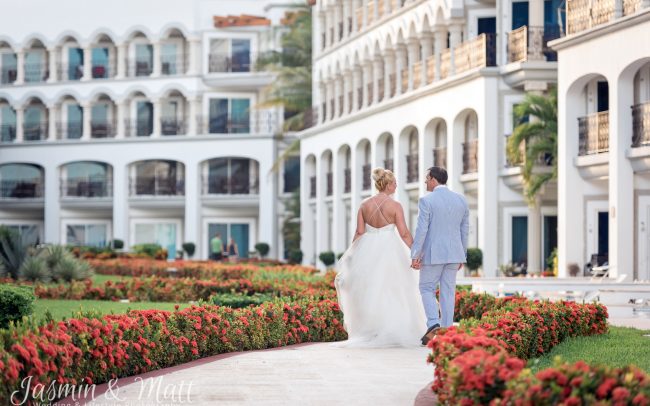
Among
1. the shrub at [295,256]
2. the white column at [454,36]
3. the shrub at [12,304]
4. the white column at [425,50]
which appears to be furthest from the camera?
the shrub at [295,256]

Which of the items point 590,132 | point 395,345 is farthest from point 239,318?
point 590,132

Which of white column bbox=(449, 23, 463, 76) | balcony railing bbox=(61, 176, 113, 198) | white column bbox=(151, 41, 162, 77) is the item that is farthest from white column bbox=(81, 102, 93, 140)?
white column bbox=(449, 23, 463, 76)

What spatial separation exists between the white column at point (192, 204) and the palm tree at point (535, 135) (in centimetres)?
3429

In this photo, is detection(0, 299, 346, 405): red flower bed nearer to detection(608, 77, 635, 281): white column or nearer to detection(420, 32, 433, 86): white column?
detection(608, 77, 635, 281): white column

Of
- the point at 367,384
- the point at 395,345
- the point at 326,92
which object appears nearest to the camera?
the point at 367,384

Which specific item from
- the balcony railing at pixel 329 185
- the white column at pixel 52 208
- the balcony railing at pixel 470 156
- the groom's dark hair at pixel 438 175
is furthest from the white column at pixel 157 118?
the groom's dark hair at pixel 438 175

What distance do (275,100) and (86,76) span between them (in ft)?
53.8

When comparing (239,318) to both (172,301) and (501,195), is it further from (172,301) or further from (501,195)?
(501,195)

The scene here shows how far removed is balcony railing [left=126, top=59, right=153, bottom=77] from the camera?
71938 millimetres

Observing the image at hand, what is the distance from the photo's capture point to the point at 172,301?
26.8 meters

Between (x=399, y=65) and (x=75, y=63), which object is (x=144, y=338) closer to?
(x=399, y=65)

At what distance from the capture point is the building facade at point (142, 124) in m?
69.0

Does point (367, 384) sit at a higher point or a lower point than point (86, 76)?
lower

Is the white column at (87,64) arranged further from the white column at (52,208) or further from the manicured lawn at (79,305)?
the manicured lawn at (79,305)
